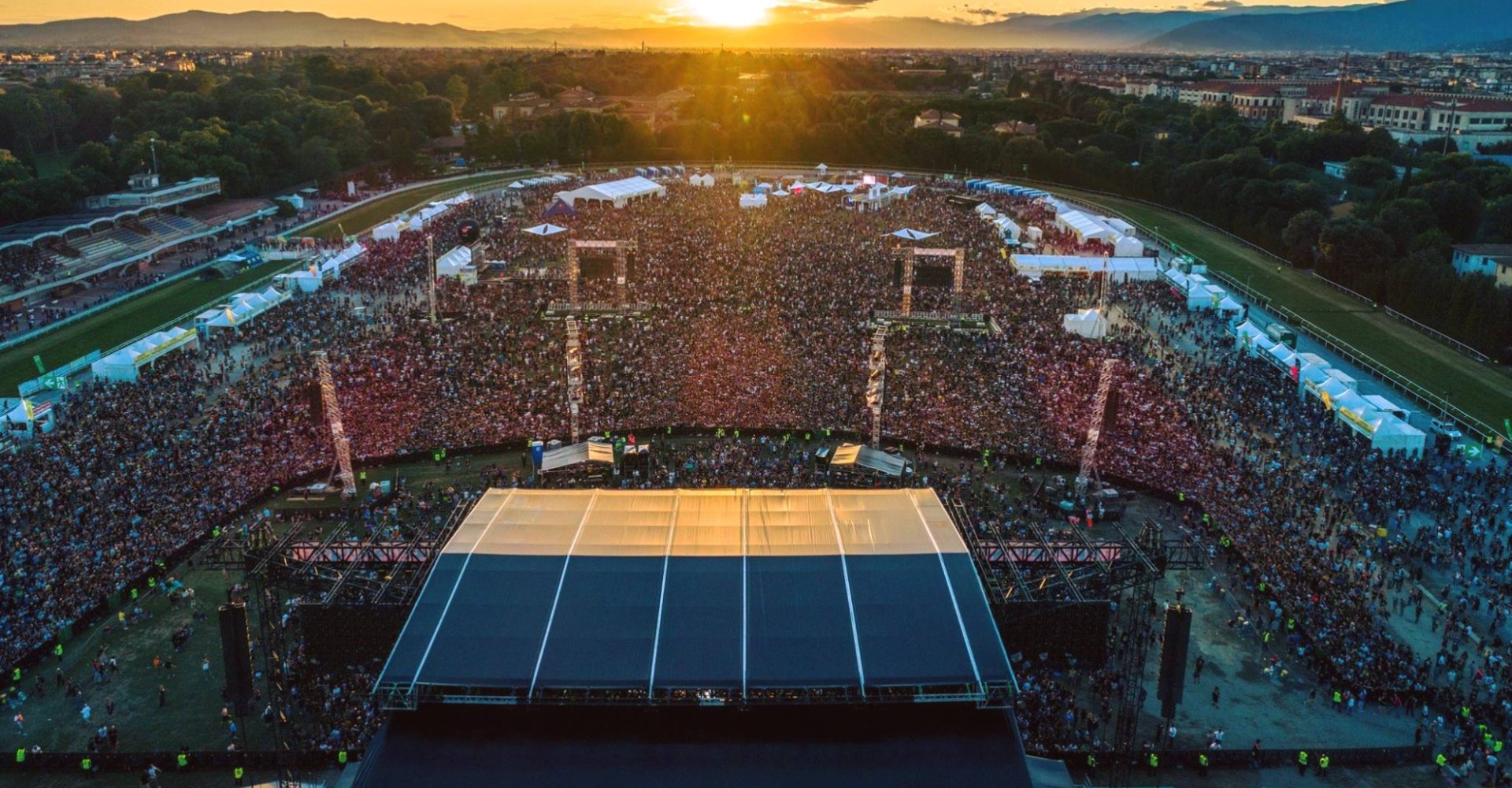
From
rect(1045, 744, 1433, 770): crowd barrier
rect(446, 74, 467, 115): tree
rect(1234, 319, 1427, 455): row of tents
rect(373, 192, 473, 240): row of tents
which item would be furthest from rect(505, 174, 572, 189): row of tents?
rect(1045, 744, 1433, 770): crowd barrier

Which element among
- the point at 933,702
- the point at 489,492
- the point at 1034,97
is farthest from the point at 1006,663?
the point at 1034,97

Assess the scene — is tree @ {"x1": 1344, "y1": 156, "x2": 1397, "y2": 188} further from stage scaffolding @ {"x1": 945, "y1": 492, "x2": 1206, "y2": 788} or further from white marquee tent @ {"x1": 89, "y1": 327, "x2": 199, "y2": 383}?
white marquee tent @ {"x1": 89, "y1": 327, "x2": 199, "y2": 383}

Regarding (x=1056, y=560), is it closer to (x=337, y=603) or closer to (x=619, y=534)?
(x=619, y=534)

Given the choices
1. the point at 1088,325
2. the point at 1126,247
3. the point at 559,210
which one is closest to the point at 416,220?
the point at 559,210

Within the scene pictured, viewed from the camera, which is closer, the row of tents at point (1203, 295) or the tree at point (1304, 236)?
the row of tents at point (1203, 295)

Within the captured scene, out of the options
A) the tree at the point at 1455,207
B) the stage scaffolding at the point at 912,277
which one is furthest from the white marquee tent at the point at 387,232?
the tree at the point at 1455,207

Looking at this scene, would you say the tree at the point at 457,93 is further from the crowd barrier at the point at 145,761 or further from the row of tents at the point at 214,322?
the crowd barrier at the point at 145,761
